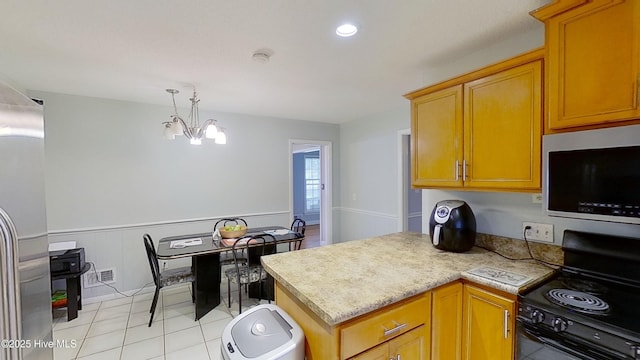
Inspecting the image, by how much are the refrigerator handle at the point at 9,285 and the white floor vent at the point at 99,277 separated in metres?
2.99

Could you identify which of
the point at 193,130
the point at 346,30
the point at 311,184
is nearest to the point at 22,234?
the point at 346,30

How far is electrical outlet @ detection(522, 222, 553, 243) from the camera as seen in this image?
1685mm

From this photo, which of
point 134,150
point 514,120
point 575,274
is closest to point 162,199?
point 134,150

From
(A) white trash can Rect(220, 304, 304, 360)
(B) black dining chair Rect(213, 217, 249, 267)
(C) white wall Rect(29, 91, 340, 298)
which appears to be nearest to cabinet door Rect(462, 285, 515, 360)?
(A) white trash can Rect(220, 304, 304, 360)

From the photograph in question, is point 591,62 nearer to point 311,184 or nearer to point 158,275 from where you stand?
point 158,275

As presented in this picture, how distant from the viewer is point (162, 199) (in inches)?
140

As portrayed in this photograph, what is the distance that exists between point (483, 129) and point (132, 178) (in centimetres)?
376

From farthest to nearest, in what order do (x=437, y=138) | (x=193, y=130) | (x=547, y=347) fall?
(x=193, y=130)
(x=437, y=138)
(x=547, y=347)

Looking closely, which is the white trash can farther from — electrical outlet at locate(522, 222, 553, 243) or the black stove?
electrical outlet at locate(522, 222, 553, 243)

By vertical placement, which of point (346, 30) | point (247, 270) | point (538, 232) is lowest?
point (247, 270)

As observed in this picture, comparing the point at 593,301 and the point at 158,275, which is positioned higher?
the point at 593,301

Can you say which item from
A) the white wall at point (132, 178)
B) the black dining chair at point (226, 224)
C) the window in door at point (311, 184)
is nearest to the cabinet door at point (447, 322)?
the black dining chair at point (226, 224)

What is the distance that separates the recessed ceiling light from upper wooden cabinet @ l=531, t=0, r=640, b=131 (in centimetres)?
94

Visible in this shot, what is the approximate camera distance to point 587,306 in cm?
117
